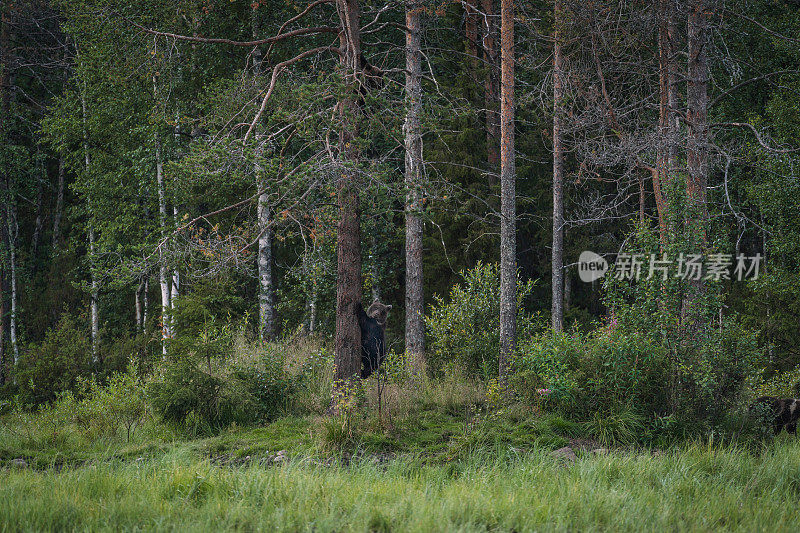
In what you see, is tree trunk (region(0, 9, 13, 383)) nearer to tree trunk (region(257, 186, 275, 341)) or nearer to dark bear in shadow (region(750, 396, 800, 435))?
tree trunk (region(257, 186, 275, 341))

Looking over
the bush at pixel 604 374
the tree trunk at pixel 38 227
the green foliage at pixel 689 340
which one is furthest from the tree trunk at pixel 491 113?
the tree trunk at pixel 38 227

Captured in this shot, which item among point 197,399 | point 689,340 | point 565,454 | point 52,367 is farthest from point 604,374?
point 52,367

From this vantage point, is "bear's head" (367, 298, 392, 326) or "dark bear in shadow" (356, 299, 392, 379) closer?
"dark bear in shadow" (356, 299, 392, 379)

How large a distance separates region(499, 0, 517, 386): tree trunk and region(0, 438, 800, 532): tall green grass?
3991 mm

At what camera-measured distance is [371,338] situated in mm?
9414

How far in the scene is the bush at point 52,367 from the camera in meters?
15.8

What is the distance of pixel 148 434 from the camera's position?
29.9 feet

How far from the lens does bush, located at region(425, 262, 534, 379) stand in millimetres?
11906

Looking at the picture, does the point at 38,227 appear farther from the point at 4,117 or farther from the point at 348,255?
the point at 348,255

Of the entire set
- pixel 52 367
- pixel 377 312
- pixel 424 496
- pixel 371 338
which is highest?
pixel 377 312

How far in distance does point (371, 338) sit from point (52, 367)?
408 inches

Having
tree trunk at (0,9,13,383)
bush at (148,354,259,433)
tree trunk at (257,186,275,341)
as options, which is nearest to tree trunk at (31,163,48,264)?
tree trunk at (0,9,13,383)

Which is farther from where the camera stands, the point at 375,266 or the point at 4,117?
the point at 4,117

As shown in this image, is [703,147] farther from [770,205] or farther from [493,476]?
[493,476]
